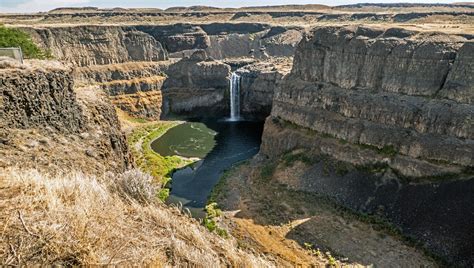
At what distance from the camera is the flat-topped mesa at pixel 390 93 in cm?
3778

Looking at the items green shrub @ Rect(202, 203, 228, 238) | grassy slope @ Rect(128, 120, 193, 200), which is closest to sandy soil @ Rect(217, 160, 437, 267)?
green shrub @ Rect(202, 203, 228, 238)

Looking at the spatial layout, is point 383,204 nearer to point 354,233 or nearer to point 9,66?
point 354,233

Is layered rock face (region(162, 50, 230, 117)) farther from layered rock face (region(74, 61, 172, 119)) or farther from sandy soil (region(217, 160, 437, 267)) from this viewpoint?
sandy soil (region(217, 160, 437, 267))

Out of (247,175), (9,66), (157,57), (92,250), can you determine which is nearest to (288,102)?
(247,175)

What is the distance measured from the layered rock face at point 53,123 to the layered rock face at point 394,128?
73.5 ft

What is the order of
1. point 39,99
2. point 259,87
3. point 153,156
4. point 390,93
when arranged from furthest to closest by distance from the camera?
point 259,87 → point 153,156 → point 390,93 → point 39,99

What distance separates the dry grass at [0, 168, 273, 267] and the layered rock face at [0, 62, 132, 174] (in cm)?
942

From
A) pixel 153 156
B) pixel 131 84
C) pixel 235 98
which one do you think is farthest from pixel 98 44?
pixel 153 156

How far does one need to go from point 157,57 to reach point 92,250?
273 feet

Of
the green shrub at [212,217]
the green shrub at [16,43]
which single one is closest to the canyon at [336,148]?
the green shrub at [212,217]

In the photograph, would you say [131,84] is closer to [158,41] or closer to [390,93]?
[158,41]

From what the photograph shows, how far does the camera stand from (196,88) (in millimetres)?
83188

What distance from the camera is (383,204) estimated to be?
37.3 metres

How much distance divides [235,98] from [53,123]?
5472 centimetres
